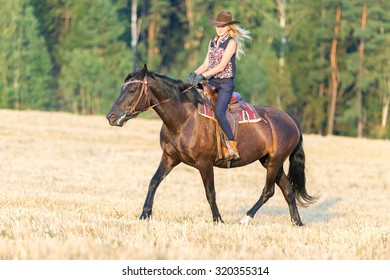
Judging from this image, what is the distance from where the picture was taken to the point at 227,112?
10453mm

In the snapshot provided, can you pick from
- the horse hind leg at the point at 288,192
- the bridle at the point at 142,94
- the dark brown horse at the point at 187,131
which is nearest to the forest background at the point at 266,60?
the horse hind leg at the point at 288,192

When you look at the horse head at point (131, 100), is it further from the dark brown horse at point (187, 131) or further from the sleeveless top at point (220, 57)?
the sleeveless top at point (220, 57)

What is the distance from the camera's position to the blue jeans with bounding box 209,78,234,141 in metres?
10.1

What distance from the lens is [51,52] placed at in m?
63.3

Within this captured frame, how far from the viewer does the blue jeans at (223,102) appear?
10125 millimetres

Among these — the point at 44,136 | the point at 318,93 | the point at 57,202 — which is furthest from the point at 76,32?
the point at 57,202

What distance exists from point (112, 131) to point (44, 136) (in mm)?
5624

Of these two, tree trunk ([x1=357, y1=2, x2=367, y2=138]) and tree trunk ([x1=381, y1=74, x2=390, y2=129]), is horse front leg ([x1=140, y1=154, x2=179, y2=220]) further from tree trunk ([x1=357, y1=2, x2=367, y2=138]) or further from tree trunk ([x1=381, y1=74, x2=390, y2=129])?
tree trunk ([x1=381, y1=74, x2=390, y2=129])

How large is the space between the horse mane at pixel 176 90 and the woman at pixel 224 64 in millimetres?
165

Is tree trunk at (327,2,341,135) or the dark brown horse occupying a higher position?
the dark brown horse

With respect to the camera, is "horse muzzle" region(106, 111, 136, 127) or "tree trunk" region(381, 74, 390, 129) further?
"tree trunk" region(381, 74, 390, 129)

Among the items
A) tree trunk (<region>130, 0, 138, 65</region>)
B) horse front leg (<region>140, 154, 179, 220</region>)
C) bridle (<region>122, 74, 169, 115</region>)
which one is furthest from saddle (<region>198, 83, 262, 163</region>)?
tree trunk (<region>130, 0, 138, 65</region>)

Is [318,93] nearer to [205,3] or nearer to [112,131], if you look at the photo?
[205,3]

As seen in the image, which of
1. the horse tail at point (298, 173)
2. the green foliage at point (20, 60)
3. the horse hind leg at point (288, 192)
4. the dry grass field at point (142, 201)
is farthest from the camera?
the green foliage at point (20, 60)
